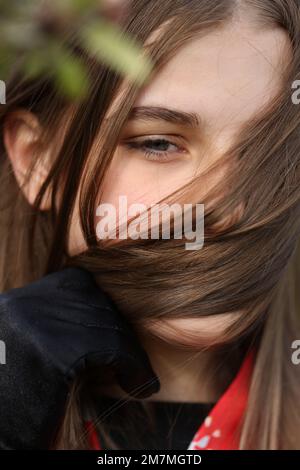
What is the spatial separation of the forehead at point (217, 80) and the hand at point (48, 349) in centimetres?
35

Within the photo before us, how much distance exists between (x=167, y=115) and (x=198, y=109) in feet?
0.17

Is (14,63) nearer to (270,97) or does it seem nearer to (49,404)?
(270,97)

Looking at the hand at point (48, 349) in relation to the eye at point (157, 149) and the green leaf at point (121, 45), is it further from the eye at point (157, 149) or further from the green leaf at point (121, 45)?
the green leaf at point (121, 45)

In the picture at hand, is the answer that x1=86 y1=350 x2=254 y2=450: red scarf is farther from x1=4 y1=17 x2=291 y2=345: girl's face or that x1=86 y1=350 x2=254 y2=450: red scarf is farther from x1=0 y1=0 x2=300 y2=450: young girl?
x1=4 y1=17 x2=291 y2=345: girl's face

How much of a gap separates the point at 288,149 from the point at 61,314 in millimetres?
467

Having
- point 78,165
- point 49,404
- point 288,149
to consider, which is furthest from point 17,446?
point 288,149

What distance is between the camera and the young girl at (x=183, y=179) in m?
1.19

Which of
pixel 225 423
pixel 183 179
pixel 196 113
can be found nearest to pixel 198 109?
pixel 196 113

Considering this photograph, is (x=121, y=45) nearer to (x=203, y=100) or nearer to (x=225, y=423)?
Result: (x=203, y=100)

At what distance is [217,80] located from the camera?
1.20 meters

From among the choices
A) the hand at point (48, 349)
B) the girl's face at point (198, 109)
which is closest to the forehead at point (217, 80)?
the girl's face at point (198, 109)

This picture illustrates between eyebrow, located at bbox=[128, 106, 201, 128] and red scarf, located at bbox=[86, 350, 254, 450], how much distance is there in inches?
20.7

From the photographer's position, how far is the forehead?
119cm
